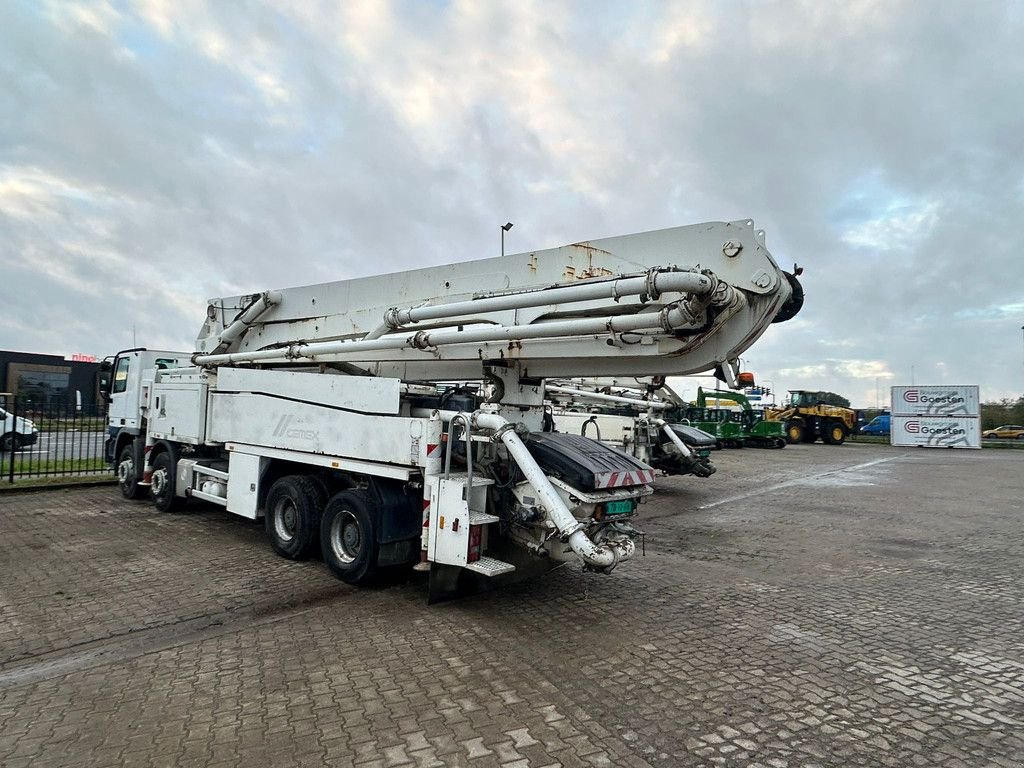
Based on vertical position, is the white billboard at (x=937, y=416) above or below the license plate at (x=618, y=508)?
above

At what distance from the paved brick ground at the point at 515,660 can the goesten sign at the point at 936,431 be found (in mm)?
27581

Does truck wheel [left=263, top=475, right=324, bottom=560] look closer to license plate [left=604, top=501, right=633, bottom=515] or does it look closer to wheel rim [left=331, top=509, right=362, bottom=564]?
wheel rim [left=331, top=509, right=362, bottom=564]

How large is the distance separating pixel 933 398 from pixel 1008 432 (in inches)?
431

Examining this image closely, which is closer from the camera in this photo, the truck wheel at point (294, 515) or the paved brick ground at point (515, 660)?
the paved brick ground at point (515, 660)

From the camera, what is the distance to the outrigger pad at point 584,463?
5152 millimetres

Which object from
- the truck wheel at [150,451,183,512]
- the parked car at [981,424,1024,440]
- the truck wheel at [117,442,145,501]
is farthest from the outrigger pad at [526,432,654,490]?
the parked car at [981,424,1024,440]

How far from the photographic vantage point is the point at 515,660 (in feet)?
14.0

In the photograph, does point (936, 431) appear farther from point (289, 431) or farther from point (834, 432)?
point (289, 431)

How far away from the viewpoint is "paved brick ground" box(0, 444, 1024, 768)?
3223 millimetres

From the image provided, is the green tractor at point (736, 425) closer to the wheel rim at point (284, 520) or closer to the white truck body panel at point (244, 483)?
the white truck body panel at point (244, 483)

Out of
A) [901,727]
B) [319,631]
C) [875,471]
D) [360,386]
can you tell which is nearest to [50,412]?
[360,386]

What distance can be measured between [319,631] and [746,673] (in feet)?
10.0

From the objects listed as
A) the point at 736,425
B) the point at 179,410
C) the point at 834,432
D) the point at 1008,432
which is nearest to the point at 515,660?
the point at 179,410

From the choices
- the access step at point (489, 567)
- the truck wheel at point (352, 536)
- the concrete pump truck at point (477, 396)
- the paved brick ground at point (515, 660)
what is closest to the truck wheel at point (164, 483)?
the paved brick ground at point (515, 660)
